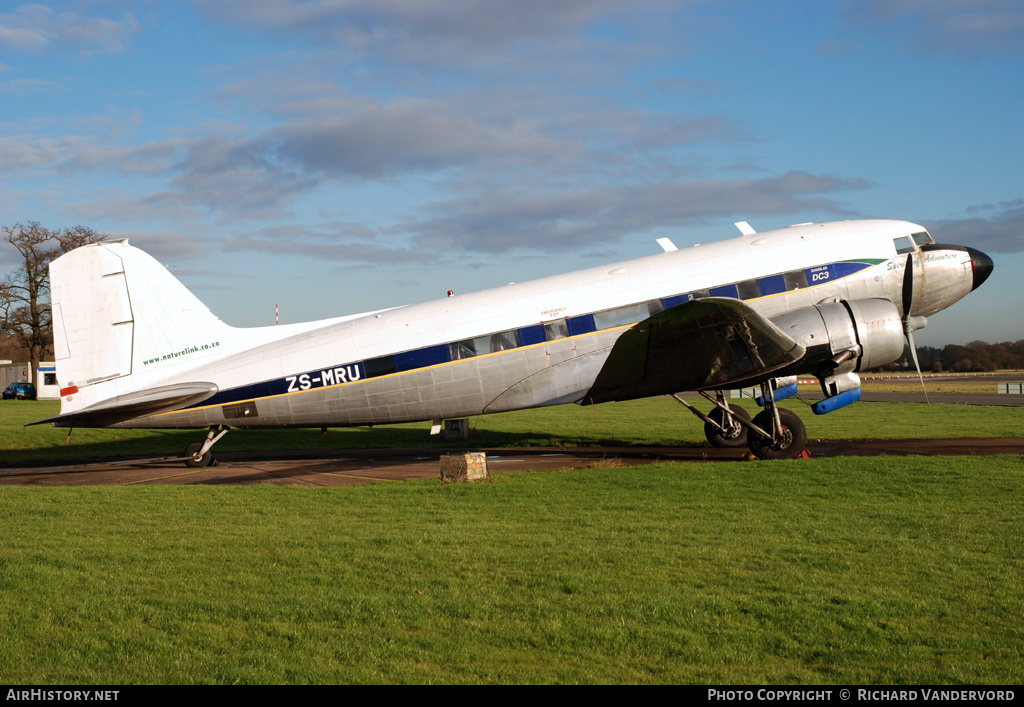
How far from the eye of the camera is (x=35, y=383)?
65.6 meters

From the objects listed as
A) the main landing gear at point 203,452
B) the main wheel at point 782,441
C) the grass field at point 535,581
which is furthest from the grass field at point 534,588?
the main landing gear at point 203,452

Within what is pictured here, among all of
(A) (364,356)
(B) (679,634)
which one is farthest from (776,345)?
(B) (679,634)

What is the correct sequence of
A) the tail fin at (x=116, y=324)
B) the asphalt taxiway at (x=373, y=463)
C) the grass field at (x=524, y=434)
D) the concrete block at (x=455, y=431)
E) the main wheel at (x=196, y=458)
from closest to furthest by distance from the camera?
the asphalt taxiway at (x=373, y=463)
the tail fin at (x=116, y=324)
the main wheel at (x=196, y=458)
the grass field at (x=524, y=434)
the concrete block at (x=455, y=431)

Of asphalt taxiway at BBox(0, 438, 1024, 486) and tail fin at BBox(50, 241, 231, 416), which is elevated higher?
tail fin at BBox(50, 241, 231, 416)

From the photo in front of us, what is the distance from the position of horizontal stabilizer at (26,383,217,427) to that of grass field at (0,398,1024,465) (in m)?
7.54

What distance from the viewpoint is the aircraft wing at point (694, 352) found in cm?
1466

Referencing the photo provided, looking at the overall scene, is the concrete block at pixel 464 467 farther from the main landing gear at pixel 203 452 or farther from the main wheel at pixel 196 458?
the main wheel at pixel 196 458

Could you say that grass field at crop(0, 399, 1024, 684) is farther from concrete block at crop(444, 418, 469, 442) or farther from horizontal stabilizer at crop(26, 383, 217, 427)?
concrete block at crop(444, 418, 469, 442)

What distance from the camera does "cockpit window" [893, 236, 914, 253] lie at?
17.6 meters

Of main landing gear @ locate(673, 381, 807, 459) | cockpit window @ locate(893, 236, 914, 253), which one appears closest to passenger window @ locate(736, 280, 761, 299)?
main landing gear @ locate(673, 381, 807, 459)

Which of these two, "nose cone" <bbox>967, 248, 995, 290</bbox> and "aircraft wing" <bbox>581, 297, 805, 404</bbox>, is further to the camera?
"nose cone" <bbox>967, 248, 995, 290</bbox>

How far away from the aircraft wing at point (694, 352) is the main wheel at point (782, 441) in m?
1.38

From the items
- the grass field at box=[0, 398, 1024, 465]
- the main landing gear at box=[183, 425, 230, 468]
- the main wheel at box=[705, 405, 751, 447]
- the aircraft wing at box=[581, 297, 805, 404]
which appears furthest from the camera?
the grass field at box=[0, 398, 1024, 465]

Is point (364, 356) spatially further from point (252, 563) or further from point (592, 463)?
point (252, 563)
